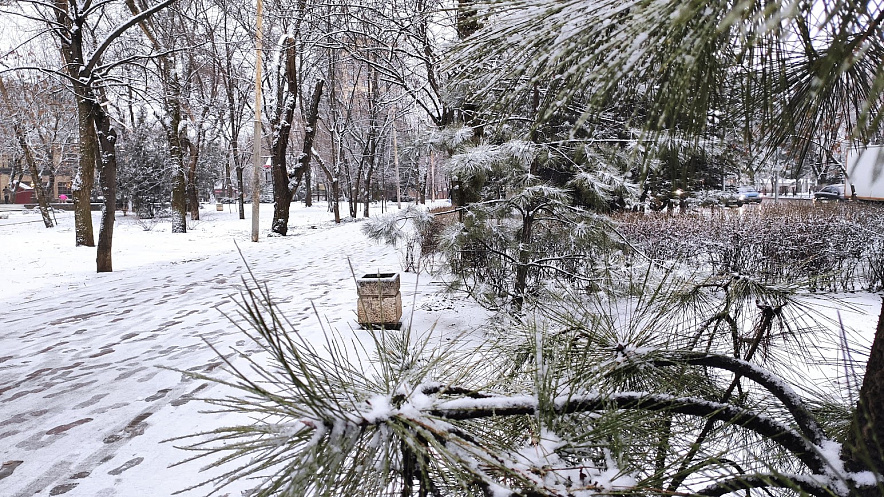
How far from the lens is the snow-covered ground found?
10.4ft

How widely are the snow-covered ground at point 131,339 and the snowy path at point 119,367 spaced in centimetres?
1

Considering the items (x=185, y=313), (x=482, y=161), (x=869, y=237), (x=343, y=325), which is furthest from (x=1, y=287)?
(x=869, y=237)

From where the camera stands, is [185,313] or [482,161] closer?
[482,161]

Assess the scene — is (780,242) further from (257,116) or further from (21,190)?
(21,190)

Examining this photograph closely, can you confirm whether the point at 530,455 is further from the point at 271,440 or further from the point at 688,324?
the point at 688,324

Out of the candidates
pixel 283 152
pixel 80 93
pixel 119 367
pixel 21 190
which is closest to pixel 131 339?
pixel 119 367

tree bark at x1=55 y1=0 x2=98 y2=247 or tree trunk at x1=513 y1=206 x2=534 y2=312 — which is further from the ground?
tree bark at x1=55 y1=0 x2=98 y2=247

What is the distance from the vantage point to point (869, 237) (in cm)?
757

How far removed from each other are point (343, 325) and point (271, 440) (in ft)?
18.7

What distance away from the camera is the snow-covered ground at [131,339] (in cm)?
318

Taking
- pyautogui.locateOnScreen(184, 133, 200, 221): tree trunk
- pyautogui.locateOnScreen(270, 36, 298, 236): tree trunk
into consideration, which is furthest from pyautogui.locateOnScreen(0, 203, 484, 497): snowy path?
pyautogui.locateOnScreen(184, 133, 200, 221): tree trunk

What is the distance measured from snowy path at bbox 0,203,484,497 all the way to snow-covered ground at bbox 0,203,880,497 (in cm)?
1

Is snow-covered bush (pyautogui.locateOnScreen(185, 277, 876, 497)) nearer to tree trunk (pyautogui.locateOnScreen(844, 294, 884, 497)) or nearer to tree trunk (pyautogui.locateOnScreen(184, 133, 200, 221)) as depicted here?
tree trunk (pyautogui.locateOnScreen(844, 294, 884, 497))

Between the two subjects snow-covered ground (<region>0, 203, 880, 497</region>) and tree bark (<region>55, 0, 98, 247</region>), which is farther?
tree bark (<region>55, 0, 98, 247</region>)
